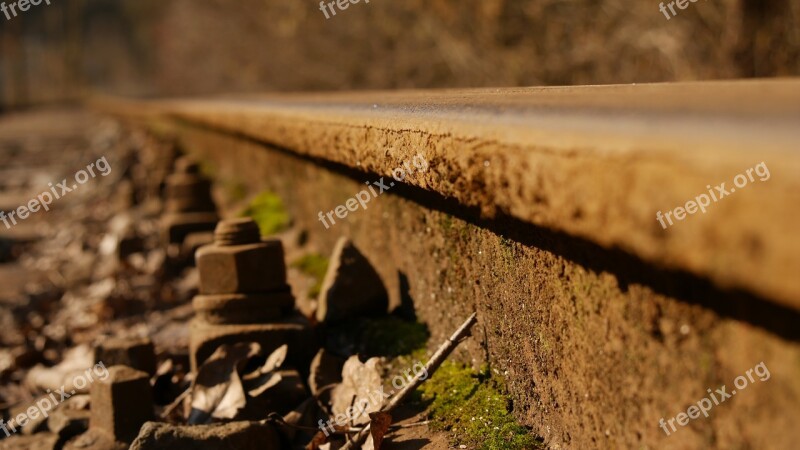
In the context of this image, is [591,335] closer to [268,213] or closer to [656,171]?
[656,171]

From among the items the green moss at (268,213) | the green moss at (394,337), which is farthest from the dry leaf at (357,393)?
the green moss at (268,213)

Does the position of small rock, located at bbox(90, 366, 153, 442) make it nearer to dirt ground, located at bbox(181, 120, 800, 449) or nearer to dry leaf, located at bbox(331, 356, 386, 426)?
dry leaf, located at bbox(331, 356, 386, 426)

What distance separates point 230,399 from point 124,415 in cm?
35

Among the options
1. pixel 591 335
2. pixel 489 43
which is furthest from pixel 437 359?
pixel 489 43

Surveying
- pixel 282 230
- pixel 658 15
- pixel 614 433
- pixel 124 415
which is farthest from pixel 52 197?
pixel 614 433

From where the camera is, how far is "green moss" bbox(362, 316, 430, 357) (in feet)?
9.07

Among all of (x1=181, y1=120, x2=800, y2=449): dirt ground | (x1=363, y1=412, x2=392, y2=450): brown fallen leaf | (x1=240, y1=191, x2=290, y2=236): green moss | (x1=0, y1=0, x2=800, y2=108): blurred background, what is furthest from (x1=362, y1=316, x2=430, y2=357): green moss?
(x1=0, y1=0, x2=800, y2=108): blurred background

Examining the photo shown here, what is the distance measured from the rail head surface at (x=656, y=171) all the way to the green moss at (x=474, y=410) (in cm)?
47

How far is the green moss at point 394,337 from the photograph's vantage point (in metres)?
2.77

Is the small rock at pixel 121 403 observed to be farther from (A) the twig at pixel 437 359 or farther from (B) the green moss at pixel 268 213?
(B) the green moss at pixel 268 213

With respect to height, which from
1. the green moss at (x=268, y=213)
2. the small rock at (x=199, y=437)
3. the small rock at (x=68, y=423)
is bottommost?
the small rock at (x=68, y=423)

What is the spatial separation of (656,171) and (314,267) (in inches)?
125

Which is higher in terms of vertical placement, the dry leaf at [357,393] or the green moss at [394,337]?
the green moss at [394,337]

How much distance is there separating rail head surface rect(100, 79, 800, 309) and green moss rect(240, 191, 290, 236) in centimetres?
327
